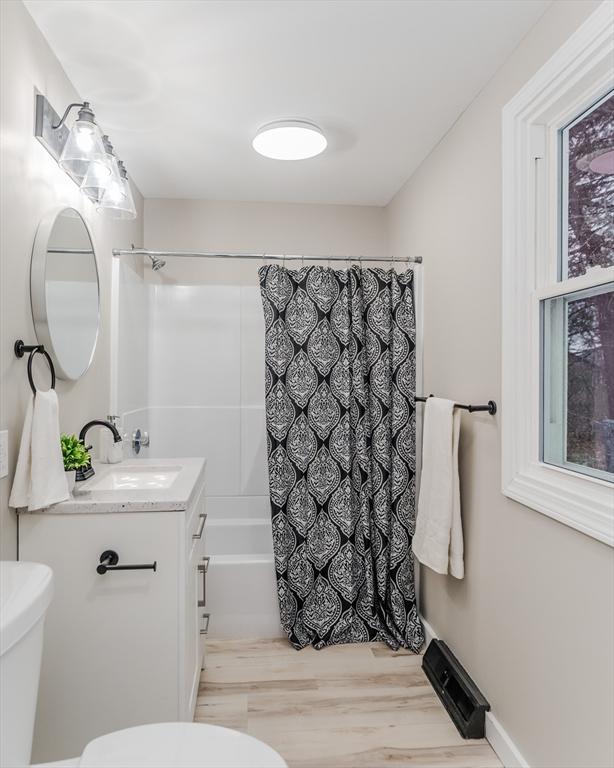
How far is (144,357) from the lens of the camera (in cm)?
331

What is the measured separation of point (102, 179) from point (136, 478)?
3.69 feet

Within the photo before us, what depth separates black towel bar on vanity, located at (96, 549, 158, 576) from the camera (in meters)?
1.58

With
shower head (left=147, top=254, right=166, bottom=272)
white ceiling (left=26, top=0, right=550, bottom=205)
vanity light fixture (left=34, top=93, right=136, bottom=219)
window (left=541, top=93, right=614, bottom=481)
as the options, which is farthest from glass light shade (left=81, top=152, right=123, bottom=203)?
window (left=541, top=93, right=614, bottom=481)

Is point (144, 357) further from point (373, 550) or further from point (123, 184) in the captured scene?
point (373, 550)

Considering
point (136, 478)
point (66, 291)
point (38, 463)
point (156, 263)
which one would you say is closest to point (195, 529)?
point (136, 478)

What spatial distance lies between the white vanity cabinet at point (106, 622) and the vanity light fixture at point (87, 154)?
111 centimetres

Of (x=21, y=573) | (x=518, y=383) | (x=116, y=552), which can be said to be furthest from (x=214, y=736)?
(x=518, y=383)

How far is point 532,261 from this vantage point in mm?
1765

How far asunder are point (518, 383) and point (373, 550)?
1276mm

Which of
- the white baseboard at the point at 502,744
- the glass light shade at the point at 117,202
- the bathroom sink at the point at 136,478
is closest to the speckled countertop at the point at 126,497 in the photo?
the bathroom sink at the point at 136,478

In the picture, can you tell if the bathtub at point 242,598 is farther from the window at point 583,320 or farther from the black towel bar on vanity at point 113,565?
the window at point 583,320

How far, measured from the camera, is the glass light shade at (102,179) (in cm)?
186

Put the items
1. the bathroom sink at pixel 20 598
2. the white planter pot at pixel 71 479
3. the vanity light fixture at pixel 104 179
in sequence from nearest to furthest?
the bathroom sink at pixel 20 598, the white planter pot at pixel 71 479, the vanity light fixture at pixel 104 179

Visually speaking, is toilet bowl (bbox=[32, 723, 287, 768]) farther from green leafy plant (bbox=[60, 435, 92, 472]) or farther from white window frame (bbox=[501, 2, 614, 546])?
white window frame (bbox=[501, 2, 614, 546])
